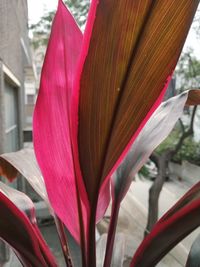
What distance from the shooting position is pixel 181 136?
2408mm

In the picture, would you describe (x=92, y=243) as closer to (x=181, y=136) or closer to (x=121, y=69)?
(x=121, y=69)

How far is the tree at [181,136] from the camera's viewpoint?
2.09 m

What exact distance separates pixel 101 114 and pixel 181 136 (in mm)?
2208

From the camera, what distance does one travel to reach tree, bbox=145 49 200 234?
2.09 meters

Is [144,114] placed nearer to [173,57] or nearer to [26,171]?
[173,57]

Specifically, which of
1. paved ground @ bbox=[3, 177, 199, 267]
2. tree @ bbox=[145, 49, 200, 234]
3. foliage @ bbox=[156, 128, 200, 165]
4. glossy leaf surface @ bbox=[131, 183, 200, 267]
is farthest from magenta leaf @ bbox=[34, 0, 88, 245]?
foliage @ bbox=[156, 128, 200, 165]

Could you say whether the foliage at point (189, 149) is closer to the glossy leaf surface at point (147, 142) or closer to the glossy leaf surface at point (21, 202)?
the glossy leaf surface at point (147, 142)

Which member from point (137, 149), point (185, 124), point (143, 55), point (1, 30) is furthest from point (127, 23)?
point (185, 124)

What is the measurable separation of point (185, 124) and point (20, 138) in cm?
175

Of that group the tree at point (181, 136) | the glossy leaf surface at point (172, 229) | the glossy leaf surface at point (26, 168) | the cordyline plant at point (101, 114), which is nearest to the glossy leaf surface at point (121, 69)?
the cordyline plant at point (101, 114)

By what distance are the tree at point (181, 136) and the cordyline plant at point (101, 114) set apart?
1626 mm

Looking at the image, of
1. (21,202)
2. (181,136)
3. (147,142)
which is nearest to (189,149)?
(181,136)

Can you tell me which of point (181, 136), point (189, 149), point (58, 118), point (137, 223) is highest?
point (58, 118)

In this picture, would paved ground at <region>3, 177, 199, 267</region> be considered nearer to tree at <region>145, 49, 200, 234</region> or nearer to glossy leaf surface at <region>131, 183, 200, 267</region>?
tree at <region>145, 49, 200, 234</region>
